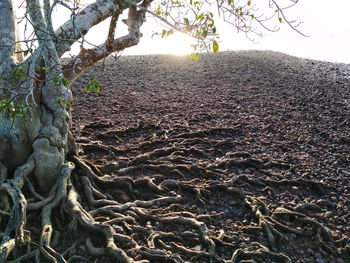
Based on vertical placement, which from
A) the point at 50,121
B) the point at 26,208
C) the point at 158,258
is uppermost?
the point at 50,121

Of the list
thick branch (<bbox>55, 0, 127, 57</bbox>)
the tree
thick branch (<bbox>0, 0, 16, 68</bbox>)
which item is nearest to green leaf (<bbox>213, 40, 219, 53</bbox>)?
the tree

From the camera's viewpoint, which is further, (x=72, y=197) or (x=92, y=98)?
(x=92, y=98)

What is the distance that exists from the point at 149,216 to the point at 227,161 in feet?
8.47

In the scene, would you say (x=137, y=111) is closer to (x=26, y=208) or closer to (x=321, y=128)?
(x=321, y=128)

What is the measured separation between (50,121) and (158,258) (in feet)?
8.95

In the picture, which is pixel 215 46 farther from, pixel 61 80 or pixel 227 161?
pixel 227 161

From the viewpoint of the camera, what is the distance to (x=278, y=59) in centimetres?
1767

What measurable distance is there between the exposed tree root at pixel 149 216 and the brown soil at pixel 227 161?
0.07ft

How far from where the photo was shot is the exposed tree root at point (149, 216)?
444 cm

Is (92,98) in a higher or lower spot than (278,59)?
lower

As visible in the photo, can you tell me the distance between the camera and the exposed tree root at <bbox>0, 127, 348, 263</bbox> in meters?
4.44

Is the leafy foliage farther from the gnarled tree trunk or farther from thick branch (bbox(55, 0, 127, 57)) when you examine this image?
thick branch (bbox(55, 0, 127, 57))

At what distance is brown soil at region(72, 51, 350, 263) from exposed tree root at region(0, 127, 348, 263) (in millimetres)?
22

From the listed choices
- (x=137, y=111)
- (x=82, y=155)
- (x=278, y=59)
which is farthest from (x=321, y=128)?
(x=278, y=59)
